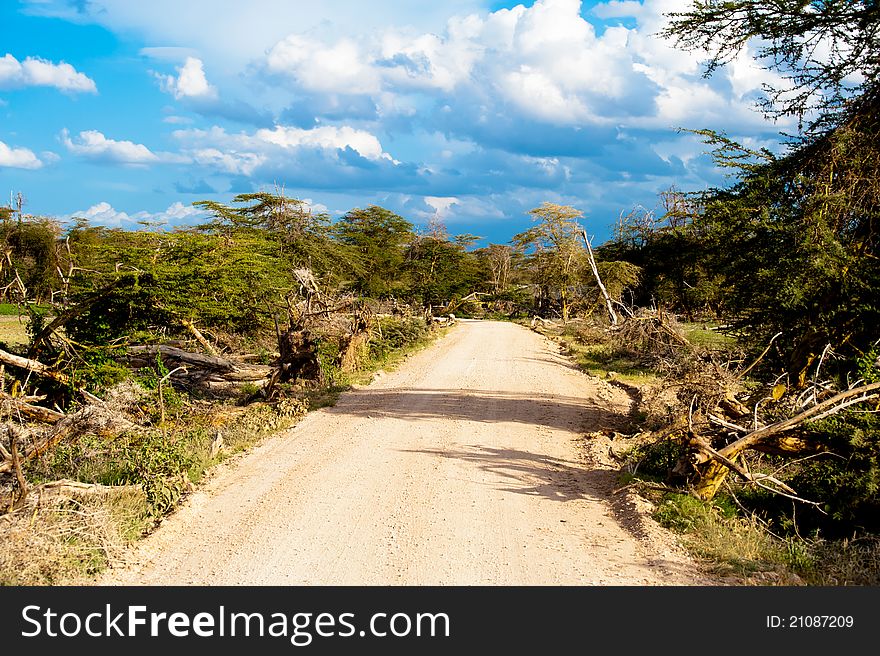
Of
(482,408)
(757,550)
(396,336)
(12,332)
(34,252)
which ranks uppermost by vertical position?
(34,252)

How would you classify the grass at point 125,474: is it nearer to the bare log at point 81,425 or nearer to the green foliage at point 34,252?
the bare log at point 81,425

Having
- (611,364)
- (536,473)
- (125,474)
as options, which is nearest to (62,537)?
(125,474)

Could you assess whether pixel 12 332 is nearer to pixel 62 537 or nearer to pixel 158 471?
pixel 158 471

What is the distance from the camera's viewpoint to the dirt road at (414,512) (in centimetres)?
595

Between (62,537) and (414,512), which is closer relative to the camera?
(62,537)

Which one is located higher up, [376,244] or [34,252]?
[376,244]

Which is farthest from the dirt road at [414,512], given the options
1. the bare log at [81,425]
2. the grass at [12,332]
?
the grass at [12,332]

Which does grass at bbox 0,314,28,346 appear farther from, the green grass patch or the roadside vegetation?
the green grass patch

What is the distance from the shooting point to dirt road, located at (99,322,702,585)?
5953 mm

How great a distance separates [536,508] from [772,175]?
6.86m

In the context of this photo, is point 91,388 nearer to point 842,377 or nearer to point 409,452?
point 409,452

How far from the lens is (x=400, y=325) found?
85.8 feet

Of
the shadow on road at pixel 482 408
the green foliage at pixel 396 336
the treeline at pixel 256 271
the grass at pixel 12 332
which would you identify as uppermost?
the treeline at pixel 256 271

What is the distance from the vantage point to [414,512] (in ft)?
24.7
